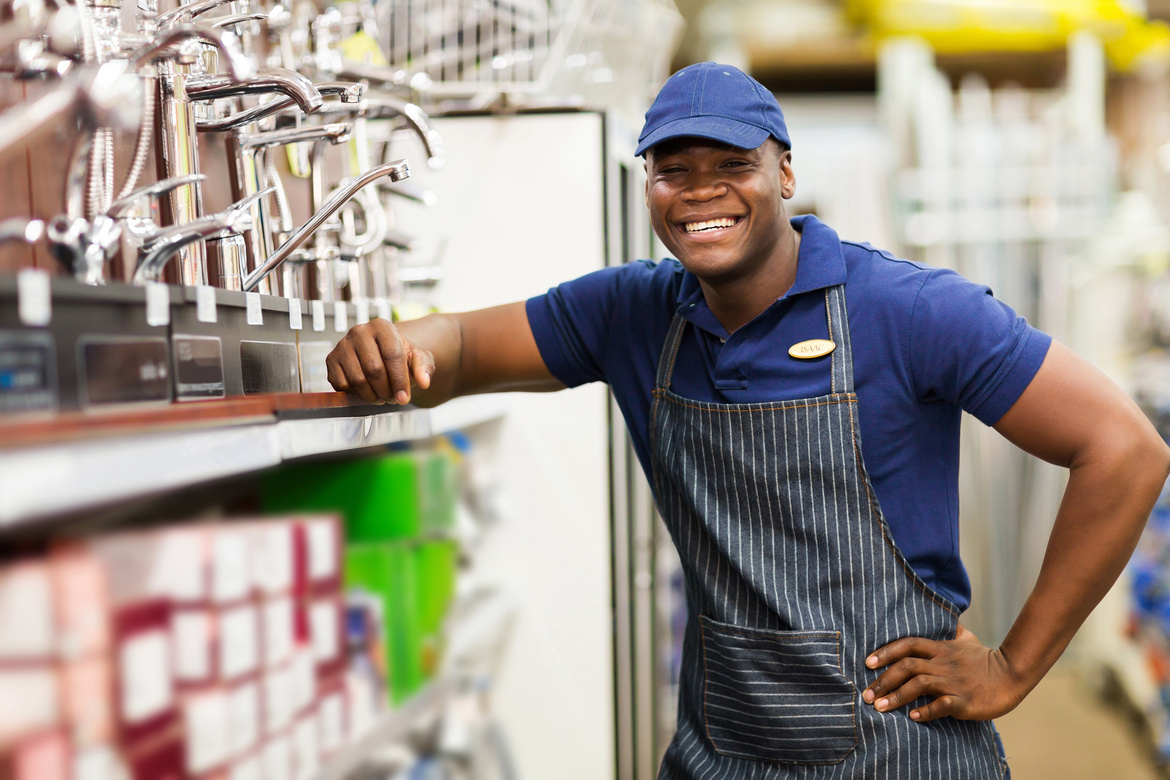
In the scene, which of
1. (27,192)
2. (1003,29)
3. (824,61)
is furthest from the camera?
(824,61)

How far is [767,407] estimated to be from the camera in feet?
3.97

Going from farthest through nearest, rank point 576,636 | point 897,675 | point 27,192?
1. point 576,636
2. point 897,675
3. point 27,192

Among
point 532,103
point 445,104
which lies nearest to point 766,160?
point 532,103

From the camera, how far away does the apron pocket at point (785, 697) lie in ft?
3.87

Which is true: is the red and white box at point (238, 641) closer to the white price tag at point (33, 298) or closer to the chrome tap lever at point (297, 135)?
the white price tag at point (33, 298)

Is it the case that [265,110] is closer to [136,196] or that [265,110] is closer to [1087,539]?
[136,196]

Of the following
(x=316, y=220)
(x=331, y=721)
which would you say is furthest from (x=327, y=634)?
(x=316, y=220)

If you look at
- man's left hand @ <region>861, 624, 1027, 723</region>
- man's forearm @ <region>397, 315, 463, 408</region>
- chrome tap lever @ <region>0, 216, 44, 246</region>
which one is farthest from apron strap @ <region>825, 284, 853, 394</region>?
chrome tap lever @ <region>0, 216, 44, 246</region>

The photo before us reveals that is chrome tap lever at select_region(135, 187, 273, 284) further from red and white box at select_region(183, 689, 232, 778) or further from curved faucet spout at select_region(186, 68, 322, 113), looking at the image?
red and white box at select_region(183, 689, 232, 778)

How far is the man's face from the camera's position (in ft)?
3.85

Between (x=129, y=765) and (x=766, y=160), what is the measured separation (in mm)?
895

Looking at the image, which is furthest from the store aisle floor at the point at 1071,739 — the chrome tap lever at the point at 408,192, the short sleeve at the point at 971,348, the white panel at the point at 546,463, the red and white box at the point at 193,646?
the red and white box at the point at 193,646

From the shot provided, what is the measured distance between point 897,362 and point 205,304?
2.48ft

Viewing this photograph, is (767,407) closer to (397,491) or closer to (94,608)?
(397,491)
